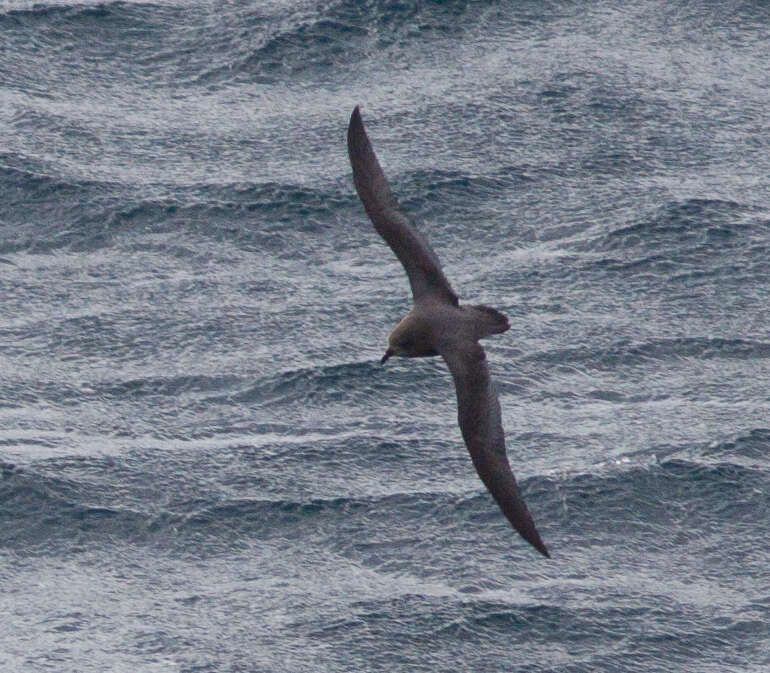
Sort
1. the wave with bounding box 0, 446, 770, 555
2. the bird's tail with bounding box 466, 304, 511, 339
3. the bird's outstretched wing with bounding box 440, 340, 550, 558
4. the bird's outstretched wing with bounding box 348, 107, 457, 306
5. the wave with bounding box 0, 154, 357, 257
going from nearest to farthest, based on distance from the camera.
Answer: the bird's outstretched wing with bounding box 440, 340, 550, 558, the bird's tail with bounding box 466, 304, 511, 339, the bird's outstretched wing with bounding box 348, 107, 457, 306, the wave with bounding box 0, 446, 770, 555, the wave with bounding box 0, 154, 357, 257

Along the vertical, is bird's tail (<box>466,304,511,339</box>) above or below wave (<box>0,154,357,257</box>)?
above

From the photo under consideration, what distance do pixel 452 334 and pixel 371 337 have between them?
638 centimetres

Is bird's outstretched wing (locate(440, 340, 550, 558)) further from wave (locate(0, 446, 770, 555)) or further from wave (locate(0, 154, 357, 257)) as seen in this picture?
wave (locate(0, 154, 357, 257))

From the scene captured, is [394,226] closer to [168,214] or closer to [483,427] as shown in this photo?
[483,427]

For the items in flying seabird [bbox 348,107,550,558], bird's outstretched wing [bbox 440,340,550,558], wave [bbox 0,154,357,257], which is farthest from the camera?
wave [bbox 0,154,357,257]

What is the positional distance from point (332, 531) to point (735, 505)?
3.56 meters

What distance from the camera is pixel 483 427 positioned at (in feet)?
48.4

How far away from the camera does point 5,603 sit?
61.7ft

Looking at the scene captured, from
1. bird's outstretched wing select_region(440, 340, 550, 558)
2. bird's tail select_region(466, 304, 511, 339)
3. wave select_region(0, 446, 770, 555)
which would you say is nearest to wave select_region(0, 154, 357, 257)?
wave select_region(0, 446, 770, 555)

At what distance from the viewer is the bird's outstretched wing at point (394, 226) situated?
15508mm

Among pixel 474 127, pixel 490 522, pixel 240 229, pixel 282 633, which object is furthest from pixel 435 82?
pixel 282 633

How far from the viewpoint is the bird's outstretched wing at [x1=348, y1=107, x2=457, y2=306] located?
15.5m

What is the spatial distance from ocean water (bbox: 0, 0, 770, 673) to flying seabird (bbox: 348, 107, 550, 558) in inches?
153

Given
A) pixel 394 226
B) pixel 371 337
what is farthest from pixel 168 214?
pixel 394 226
